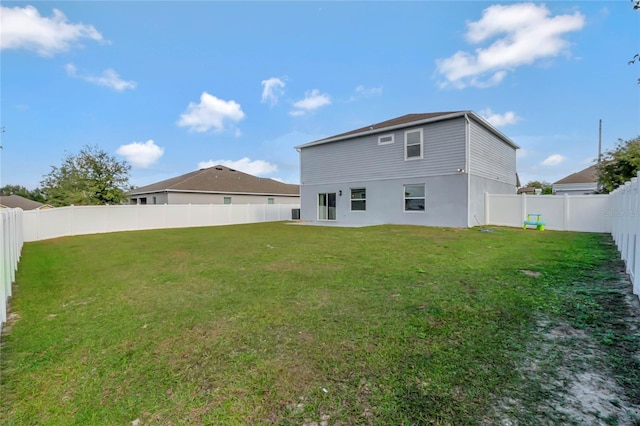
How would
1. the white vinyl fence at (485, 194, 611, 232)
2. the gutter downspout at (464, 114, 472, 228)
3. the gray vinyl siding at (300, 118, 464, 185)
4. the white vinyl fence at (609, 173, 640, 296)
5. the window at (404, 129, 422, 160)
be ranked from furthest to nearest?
1. the window at (404, 129, 422, 160)
2. the gray vinyl siding at (300, 118, 464, 185)
3. the gutter downspout at (464, 114, 472, 228)
4. the white vinyl fence at (485, 194, 611, 232)
5. the white vinyl fence at (609, 173, 640, 296)

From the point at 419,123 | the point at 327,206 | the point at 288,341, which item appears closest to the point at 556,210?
the point at 419,123

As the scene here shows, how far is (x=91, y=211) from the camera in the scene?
16.6 metres

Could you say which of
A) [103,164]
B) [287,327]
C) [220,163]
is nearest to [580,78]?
[287,327]

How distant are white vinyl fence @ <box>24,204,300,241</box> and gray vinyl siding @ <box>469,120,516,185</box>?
15.9 metres

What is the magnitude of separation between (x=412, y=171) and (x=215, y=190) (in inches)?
734

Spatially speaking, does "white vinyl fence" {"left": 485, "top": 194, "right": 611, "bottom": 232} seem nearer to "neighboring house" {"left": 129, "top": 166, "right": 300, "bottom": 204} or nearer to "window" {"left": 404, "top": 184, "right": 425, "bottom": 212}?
"window" {"left": 404, "top": 184, "right": 425, "bottom": 212}

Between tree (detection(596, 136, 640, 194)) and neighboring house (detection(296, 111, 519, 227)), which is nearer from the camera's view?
neighboring house (detection(296, 111, 519, 227))

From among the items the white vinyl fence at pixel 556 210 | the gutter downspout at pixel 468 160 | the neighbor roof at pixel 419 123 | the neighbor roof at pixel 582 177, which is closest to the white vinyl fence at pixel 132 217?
the neighbor roof at pixel 419 123

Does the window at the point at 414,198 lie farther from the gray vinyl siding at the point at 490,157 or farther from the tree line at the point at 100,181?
the tree line at the point at 100,181

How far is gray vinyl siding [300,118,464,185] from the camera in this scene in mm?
14008

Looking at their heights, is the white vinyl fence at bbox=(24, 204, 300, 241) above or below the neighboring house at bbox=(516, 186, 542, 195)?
below

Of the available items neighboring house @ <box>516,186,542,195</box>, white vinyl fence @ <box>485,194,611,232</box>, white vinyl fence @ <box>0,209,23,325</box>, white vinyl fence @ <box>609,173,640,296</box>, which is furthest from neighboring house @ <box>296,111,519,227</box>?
white vinyl fence @ <box>0,209,23,325</box>

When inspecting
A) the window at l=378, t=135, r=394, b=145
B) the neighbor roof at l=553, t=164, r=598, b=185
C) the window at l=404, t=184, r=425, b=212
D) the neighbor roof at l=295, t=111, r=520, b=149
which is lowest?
the window at l=404, t=184, r=425, b=212

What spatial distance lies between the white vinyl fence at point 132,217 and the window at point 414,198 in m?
12.7
